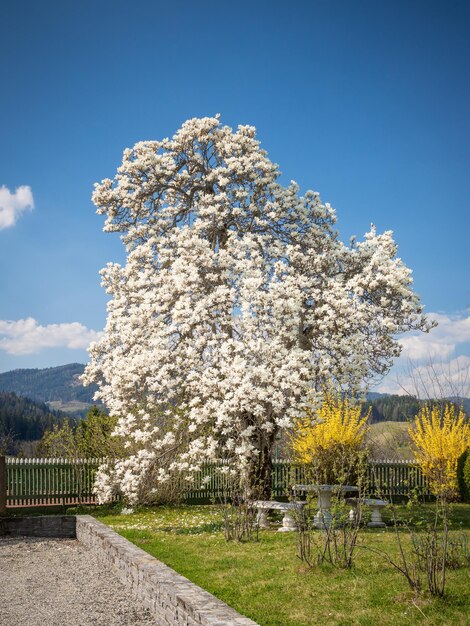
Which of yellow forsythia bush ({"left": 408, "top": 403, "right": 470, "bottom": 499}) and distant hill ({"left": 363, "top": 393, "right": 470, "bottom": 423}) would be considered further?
distant hill ({"left": 363, "top": 393, "right": 470, "bottom": 423})

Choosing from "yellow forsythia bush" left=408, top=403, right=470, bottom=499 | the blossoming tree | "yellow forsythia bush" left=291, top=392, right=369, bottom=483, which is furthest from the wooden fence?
"yellow forsythia bush" left=408, top=403, right=470, bottom=499

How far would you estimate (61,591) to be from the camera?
28.3ft

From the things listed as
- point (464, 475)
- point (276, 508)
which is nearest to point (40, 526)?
point (276, 508)

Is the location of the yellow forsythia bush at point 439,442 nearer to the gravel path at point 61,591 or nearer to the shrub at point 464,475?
the shrub at point 464,475

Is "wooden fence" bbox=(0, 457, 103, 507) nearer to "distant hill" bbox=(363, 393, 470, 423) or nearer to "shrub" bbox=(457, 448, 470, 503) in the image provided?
"distant hill" bbox=(363, 393, 470, 423)

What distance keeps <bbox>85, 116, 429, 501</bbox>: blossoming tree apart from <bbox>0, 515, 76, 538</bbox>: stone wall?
1.15 m

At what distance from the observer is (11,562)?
10.9m

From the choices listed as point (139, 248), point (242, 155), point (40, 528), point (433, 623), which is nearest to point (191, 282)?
point (139, 248)

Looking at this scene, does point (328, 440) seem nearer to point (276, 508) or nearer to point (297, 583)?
point (276, 508)

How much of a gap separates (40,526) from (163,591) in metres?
7.18

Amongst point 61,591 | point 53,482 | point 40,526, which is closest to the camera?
point 61,591

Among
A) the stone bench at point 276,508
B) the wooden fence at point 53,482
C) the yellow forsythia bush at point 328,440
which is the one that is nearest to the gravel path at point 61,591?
the stone bench at point 276,508

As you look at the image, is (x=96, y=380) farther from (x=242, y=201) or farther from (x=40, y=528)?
(x=242, y=201)

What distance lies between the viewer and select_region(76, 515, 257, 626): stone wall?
19.6 feet
